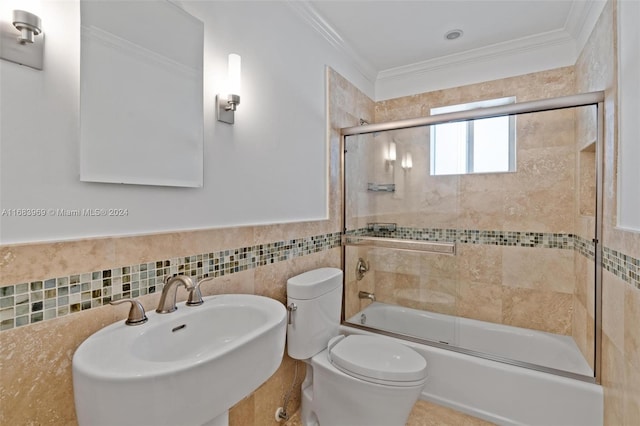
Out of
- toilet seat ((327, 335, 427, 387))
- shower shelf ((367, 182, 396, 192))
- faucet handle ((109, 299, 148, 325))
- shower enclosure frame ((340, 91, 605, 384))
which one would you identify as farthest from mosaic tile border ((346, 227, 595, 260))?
faucet handle ((109, 299, 148, 325))

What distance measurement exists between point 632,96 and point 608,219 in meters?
0.57

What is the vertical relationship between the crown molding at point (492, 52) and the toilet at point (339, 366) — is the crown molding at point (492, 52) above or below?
above

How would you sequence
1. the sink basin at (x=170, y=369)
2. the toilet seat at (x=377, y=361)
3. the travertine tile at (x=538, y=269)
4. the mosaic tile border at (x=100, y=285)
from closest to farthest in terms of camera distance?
the sink basin at (x=170, y=369) → the mosaic tile border at (x=100, y=285) → the toilet seat at (x=377, y=361) → the travertine tile at (x=538, y=269)

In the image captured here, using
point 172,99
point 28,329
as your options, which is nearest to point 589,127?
point 172,99

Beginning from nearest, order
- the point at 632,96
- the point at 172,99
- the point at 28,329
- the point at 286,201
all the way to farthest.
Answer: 1. the point at 28,329
2. the point at 172,99
3. the point at 632,96
4. the point at 286,201

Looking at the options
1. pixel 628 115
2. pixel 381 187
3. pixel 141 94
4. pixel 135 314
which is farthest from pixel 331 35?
pixel 135 314

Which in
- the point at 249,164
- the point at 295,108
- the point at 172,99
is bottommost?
the point at 249,164

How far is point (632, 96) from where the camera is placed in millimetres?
1240

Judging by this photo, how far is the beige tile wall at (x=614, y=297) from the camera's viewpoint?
1.19 meters

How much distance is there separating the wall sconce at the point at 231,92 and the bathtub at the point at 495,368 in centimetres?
172

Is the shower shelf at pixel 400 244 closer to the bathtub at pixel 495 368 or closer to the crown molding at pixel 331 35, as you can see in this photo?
the bathtub at pixel 495 368

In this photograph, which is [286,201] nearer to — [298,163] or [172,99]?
[298,163]

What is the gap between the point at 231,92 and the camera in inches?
50.6

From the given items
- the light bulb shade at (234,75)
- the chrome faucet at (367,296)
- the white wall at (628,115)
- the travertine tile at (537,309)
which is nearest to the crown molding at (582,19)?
the white wall at (628,115)
